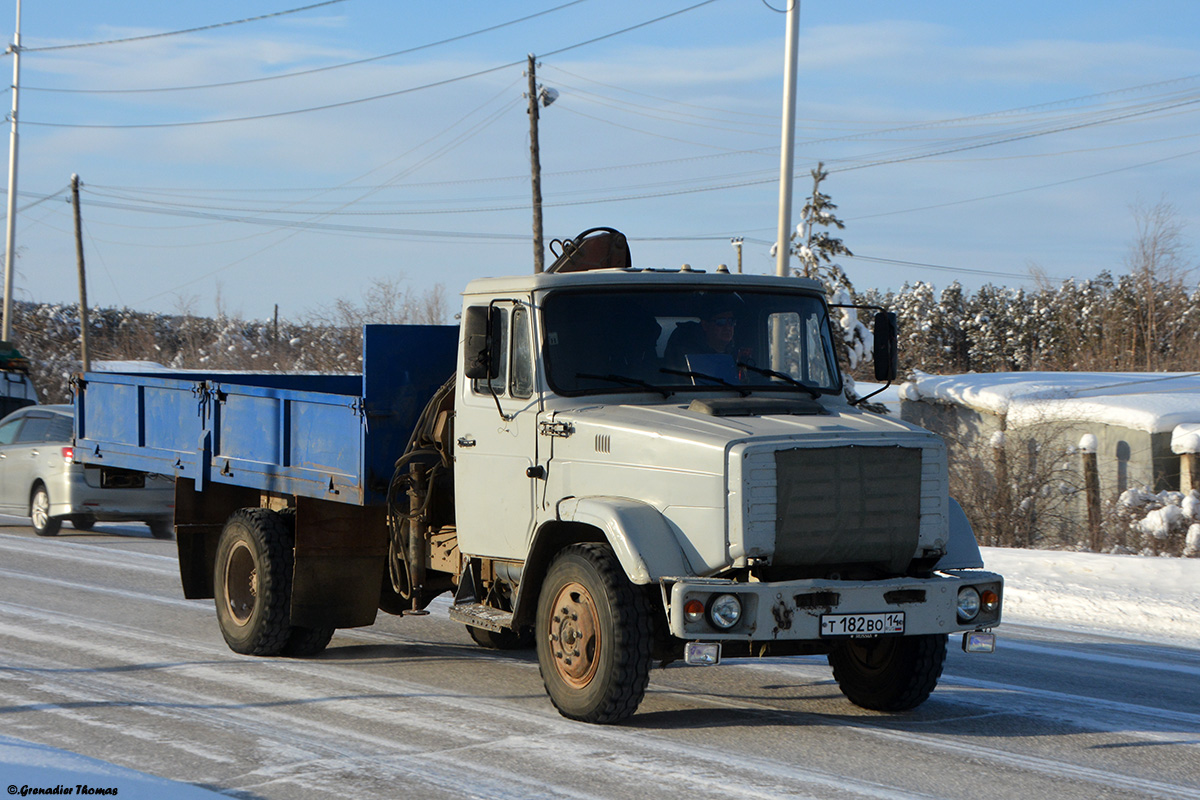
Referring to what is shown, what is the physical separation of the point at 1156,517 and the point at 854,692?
12.4 m

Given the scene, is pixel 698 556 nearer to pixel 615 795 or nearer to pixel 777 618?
pixel 777 618

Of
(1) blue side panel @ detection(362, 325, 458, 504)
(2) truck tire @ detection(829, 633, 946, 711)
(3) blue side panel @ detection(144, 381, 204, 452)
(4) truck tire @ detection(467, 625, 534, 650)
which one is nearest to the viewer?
(2) truck tire @ detection(829, 633, 946, 711)

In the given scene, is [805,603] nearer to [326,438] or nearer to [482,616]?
[482,616]

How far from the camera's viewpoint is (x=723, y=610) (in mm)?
6102

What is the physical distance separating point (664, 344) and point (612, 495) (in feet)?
3.42

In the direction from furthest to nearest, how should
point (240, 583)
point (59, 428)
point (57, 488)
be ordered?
point (59, 428)
point (57, 488)
point (240, 583)

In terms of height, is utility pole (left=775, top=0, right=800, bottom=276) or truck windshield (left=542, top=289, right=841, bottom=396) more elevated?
utility pole (left=775, top=0, right=800, bottom=276)

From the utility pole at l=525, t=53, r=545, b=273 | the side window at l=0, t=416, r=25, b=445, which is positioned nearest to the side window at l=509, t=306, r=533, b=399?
the side window at l=0, t=416, r=25, b=445

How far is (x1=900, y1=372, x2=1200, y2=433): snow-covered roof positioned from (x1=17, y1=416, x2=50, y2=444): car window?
16029mm

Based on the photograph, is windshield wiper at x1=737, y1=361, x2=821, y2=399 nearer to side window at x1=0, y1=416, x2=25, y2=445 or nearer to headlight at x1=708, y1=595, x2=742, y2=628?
headlight at x1=708, y1=595, x2=742, y2=628

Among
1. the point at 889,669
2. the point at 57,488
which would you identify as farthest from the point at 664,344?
the point at 57,488

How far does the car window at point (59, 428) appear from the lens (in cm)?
1752

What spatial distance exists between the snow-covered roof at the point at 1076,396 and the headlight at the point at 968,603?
57.2 ft

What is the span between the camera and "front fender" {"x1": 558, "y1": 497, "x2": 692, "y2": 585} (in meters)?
6.23
